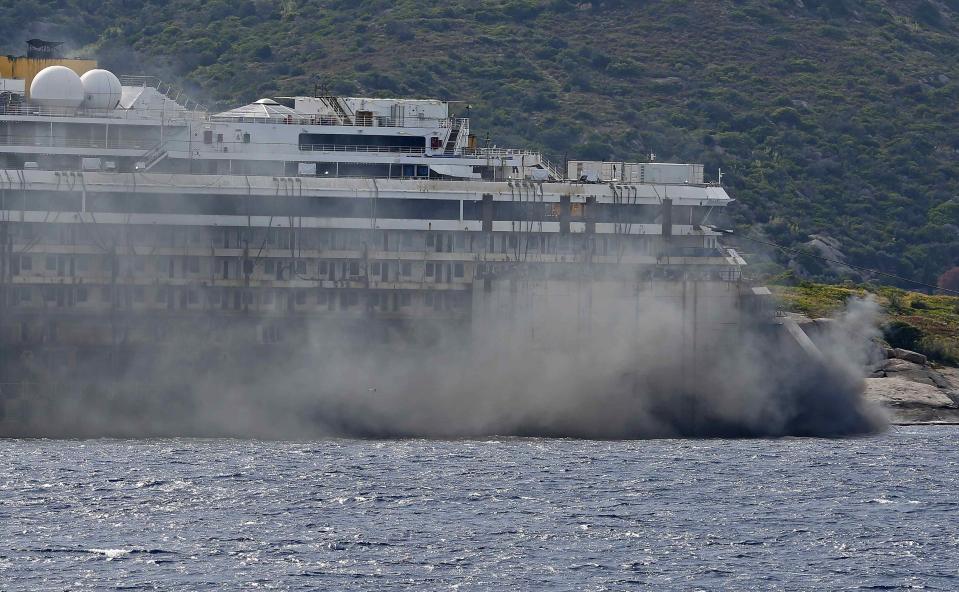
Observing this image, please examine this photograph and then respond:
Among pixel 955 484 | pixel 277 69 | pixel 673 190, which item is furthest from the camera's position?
pixel 277 69

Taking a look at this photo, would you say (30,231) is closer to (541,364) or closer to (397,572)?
(541,364)

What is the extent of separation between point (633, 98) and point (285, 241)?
337ft

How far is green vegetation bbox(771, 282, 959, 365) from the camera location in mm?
114938

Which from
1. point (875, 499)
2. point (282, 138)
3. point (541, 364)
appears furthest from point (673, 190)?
point (875, 499)

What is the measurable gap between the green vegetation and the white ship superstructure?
1560 cm

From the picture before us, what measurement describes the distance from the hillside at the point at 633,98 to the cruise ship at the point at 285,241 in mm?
73069

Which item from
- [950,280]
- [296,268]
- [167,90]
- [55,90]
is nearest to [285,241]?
[296,268]

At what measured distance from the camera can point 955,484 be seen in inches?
2980

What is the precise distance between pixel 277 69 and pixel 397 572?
132399mm

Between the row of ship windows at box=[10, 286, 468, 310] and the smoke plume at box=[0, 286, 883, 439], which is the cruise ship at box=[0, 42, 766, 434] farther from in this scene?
the smoke plume at box=[0, 286, 883, 439]

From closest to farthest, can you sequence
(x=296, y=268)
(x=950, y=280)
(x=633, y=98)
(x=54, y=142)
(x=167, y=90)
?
Result: (x=296, y=268) → (x=54, y=142) → (x=167, y=90) → (x=950, y=280) → (x=633, y=98)

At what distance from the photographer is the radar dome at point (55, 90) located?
92312 mm

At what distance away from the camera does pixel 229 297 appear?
88938 mm

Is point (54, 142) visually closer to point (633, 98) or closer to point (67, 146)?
point (67, 146)
